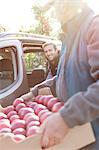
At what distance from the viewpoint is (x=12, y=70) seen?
5605mm

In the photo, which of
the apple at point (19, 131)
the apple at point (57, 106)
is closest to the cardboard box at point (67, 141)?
the apple at point (19, 131)

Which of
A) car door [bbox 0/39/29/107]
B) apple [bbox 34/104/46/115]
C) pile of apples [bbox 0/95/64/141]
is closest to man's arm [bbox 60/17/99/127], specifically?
pile of apples [bbox 0/95/64/141]

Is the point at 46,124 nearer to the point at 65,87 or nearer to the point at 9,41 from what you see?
the point at 65,87

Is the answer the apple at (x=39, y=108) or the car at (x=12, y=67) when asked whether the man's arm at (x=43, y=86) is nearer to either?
the apple at (x=39, y=108)

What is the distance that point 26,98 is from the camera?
2.79m

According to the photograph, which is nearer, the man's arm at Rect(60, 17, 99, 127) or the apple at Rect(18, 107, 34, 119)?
the man's arm at Rect(60, 17, 99, 127)

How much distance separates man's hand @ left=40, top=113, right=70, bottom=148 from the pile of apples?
0.91 feet

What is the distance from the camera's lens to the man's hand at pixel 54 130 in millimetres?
1513

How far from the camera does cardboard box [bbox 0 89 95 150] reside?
64.0 inches

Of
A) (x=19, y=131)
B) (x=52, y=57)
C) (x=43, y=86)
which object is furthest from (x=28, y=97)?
(x=52, y=57)

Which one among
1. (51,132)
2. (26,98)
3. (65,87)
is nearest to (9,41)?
(26,98)

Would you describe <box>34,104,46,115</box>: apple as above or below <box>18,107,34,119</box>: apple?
above

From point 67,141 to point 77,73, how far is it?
0.93ft

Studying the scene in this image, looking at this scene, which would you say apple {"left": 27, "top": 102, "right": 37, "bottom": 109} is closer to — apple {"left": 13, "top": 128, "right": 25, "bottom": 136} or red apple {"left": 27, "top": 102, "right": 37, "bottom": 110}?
red apple {"left": 27, "top": 102, "right": 37, "bottom": 110}
